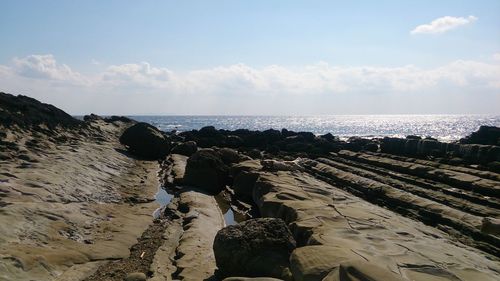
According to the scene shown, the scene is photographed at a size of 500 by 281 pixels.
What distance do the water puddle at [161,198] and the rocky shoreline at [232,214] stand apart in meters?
0.22

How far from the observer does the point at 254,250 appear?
29.2ft

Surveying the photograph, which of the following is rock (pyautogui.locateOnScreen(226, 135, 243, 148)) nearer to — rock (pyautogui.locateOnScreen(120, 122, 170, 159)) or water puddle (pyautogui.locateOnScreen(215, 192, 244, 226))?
rock (pyautogui.locateOnScreen(120, 122, 170, 159))

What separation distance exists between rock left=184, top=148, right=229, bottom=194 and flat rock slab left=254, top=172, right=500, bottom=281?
18.7 feet

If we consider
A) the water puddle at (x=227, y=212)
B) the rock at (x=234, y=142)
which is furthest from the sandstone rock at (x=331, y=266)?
the rock at (x=234, y=142)

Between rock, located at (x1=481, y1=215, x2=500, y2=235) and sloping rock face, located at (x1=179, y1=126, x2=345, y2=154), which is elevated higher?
sloping rock face, located at (x1=179, y1=126, x2=345, y2=154)

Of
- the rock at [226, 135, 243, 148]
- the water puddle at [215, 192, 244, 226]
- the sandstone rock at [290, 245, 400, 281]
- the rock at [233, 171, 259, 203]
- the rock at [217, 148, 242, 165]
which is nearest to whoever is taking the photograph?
the sandstone rock at [290, 245, 400, 281]

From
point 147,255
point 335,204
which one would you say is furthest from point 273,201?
point 147,255

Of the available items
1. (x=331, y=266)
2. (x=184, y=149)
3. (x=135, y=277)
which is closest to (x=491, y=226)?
(x=331, y=266)

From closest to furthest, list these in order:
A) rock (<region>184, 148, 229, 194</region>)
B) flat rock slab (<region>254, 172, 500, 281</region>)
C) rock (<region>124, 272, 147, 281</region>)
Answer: flat rock slab (<region>254, 172, 500, 281</region>) → rock (<region>124, 272, 147, 281</region>) → rock (<region>184, 148, 229, 194</region>)

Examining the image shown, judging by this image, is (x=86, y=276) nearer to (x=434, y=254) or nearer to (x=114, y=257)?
(x=114, y=257)

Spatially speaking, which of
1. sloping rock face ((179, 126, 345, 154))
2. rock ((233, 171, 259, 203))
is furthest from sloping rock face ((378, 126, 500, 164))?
rock ((233, 171, 259, 203))

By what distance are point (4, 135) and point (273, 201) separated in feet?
40.4

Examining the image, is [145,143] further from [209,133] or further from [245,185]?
[209,133]

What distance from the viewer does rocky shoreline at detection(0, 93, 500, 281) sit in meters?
8.83
